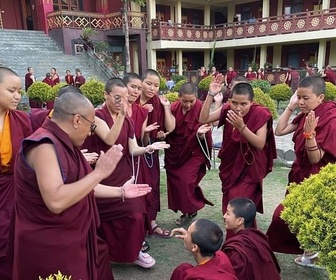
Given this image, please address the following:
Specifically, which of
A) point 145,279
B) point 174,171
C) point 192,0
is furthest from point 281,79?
point 145,279

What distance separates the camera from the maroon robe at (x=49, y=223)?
6.17ft

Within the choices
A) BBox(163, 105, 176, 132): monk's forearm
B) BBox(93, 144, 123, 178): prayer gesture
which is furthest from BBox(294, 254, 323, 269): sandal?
BBox(93, 144, 123, 178): prayer gesture

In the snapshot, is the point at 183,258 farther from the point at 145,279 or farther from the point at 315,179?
the point at 315,179

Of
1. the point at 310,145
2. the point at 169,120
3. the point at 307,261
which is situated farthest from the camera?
the point at 169,120

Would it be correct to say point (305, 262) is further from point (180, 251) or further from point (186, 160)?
point (186, 160)

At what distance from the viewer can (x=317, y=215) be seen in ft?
5.91

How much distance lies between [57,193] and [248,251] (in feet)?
4.24

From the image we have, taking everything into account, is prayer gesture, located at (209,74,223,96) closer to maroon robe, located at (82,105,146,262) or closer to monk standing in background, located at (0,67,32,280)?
maroon robe, located at (82,105,146,262)

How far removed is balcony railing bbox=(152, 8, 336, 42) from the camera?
19.1 meters

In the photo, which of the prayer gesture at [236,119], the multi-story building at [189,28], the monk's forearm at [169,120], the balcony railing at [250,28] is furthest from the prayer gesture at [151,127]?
the balcony railing at [250,28]

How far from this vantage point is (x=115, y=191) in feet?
8.16

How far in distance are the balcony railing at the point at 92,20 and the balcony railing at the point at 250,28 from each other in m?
1.03

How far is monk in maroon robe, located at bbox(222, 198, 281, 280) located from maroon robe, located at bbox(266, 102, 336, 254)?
58cm

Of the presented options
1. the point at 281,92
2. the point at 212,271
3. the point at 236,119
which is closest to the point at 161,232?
the point at 236,119
